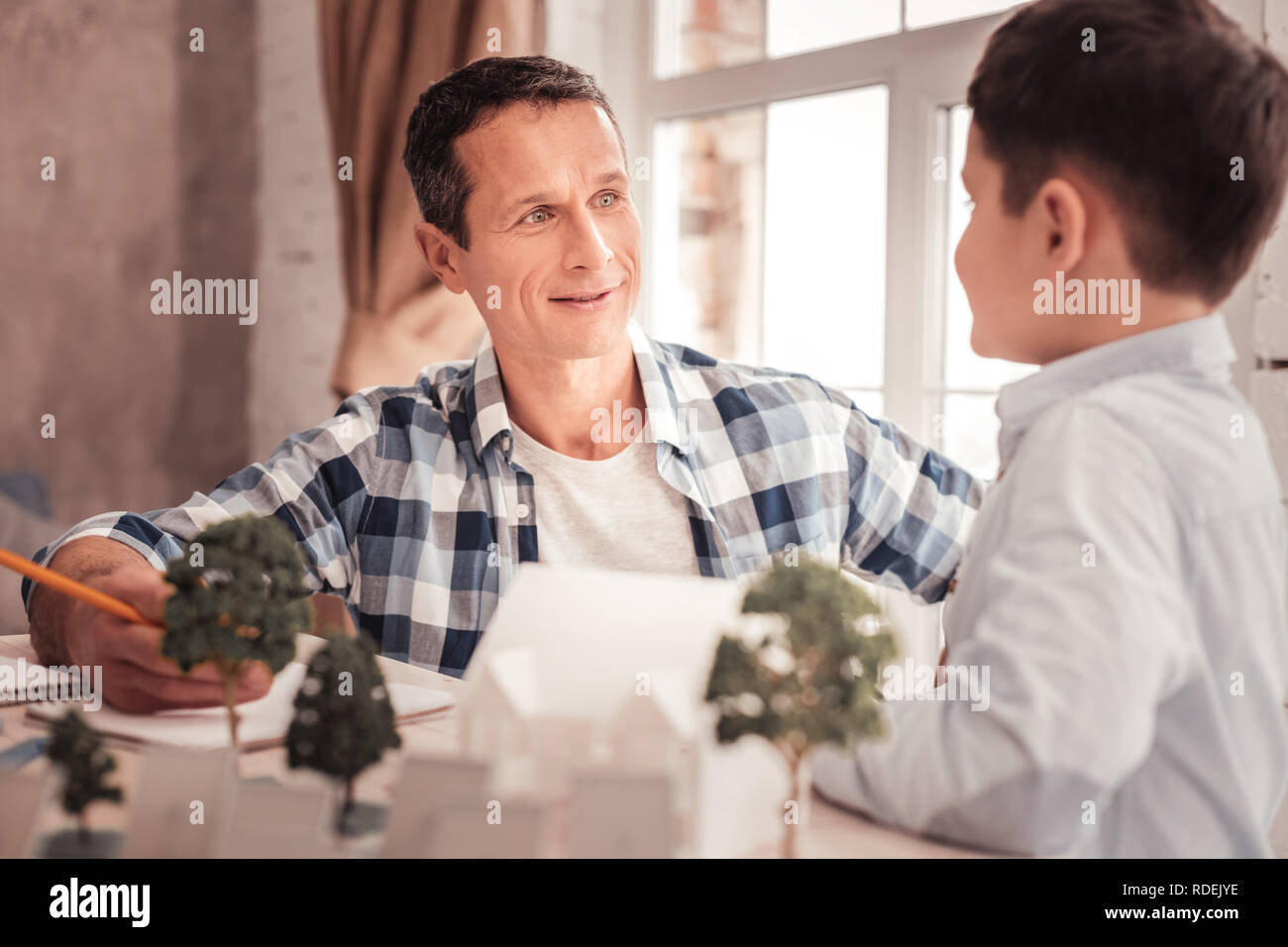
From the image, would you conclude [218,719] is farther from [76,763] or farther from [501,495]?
[501,495]

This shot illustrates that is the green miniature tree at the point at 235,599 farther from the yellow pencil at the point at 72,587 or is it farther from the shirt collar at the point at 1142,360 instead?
the shirt collar at the point at 1142,360


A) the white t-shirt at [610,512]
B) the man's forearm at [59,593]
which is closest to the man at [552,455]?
the white t-shirt at [610,512]

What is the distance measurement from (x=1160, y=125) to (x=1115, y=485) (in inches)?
8.3

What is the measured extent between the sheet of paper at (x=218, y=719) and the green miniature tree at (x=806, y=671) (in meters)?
0.31

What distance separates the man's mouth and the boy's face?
0.78 metres

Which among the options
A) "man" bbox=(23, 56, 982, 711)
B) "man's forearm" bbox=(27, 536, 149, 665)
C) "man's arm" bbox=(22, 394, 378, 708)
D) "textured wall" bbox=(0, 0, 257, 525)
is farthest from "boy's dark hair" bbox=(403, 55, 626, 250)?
"textured wall" bbox=(0, 0, 257, 525)

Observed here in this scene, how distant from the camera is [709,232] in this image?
2807mm

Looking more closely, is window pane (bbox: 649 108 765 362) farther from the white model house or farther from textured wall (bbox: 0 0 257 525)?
the white model house

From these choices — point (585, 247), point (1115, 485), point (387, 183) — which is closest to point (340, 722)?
point (1115, 485)

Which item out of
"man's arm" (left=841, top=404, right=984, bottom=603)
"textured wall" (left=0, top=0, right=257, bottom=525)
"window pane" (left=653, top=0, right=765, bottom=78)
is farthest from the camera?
"textured wall" (left=0, top=0, right=257, bottom=525)

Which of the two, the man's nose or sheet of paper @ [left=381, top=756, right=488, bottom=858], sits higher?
the man's nose

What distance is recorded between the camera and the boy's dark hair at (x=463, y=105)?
144cm

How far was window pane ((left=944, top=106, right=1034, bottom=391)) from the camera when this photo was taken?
2.19m
